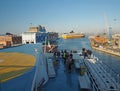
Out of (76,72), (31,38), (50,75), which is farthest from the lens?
(31,38)

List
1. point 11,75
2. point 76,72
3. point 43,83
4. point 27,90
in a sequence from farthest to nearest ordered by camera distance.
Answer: point 76,72 → point 43,83 → point 11,75 → point 27,90

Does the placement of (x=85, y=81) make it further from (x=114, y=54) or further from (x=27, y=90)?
(x=114, y=54)

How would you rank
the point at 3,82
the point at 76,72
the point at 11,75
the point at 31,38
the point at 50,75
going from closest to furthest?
the point at 3,82 < the point at 11,75 < the point at 50,75 < the point at 76,72 < the point at 31,38

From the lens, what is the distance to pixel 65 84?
11070 millimetres

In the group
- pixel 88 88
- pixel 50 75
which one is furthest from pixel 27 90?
pixel 50 75

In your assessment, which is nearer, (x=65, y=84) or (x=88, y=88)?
(x=88, y=88)

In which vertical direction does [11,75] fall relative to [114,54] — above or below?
above

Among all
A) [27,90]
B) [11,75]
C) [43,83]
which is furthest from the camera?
[43,83]

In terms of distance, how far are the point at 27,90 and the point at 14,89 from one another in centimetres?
54

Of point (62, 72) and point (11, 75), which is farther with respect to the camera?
point (62, 72)

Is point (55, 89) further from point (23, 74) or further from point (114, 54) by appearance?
point (114, 54)

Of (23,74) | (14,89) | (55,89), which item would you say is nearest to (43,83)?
(55,89)

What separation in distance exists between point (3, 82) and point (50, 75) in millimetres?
5076

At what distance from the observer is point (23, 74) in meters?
9.35
